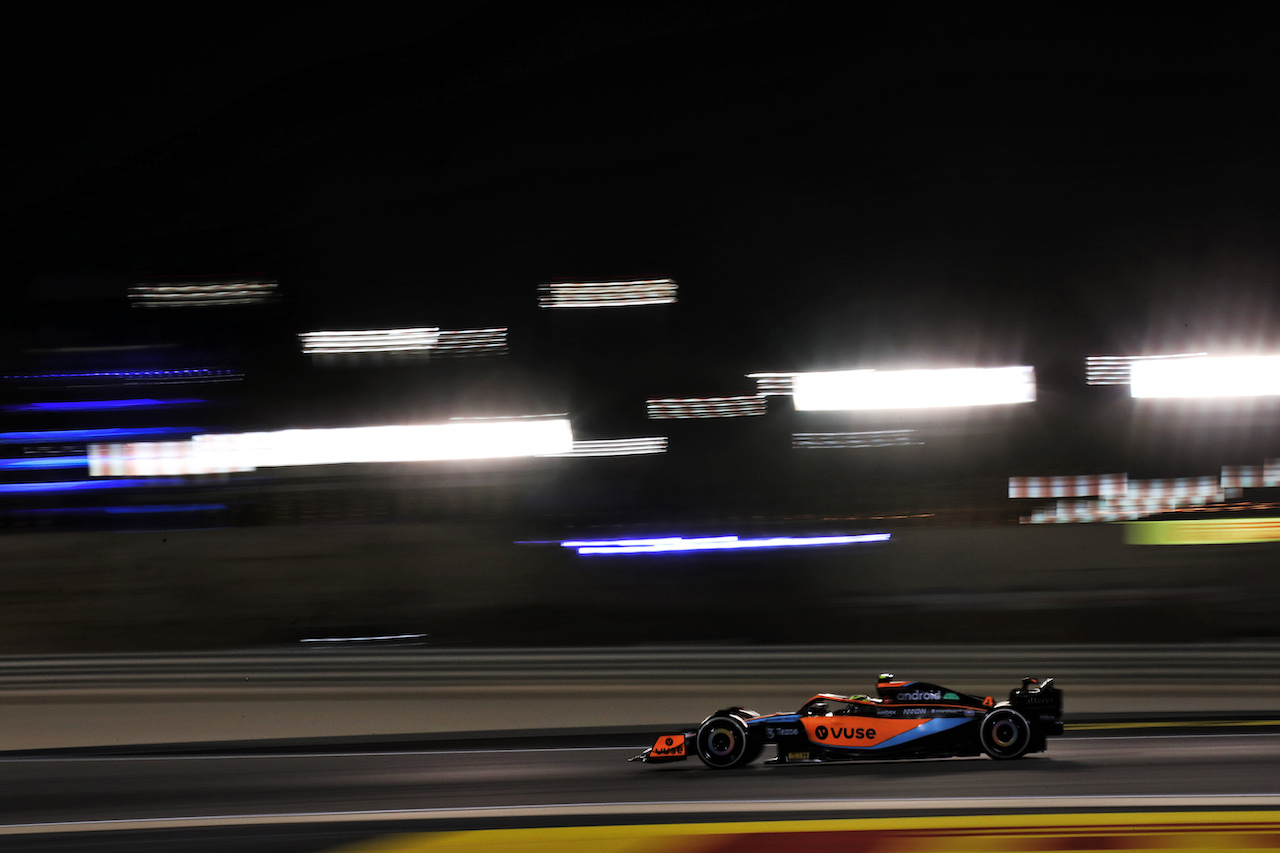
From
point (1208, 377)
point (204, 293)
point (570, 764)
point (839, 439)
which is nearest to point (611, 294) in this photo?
point (839, 439)

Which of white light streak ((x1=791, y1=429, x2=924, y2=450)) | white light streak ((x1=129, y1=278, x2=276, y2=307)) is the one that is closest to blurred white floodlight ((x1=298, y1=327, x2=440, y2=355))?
white light streak ((x1=129, y1=278, x2=276, y2=307))

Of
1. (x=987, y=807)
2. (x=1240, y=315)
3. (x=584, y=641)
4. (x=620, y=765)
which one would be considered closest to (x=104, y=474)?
(x=584, y=641)

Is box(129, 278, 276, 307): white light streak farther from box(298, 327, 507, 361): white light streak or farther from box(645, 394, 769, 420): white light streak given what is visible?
box(645, 394, 769, 420): white light streak

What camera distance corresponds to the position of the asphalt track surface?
5.43 meters

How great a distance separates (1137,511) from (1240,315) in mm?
8164

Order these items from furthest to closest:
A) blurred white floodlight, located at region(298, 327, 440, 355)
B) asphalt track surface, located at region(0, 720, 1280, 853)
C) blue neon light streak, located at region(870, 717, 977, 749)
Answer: blurred white floodlight, located at region(298, 327, 440, 355) → blue neon light streak, located at region(870, 717, 977, 749) → asphalt track surface, located at region(0, 720, 1280, 853)

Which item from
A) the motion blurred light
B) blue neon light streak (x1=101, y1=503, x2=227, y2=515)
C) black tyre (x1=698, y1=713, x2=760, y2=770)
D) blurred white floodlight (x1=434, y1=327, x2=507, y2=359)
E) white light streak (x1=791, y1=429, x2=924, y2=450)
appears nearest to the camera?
black tyre (x1=698, y1=713, x2=760, y2=770)

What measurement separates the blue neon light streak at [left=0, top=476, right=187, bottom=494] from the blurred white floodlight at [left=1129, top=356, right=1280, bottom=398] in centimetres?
2774

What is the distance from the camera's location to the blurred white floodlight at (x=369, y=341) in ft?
112

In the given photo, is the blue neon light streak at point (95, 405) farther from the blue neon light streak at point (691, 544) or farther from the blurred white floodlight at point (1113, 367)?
Result: the blurred white floodlight at point (1113, 367)

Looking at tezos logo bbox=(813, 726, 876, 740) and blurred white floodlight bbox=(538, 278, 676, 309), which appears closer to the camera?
tezos logo bbox=(813, 726, 876, 740)

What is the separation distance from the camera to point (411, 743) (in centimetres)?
807

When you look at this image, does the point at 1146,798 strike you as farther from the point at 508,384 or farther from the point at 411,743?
the point at 508,384

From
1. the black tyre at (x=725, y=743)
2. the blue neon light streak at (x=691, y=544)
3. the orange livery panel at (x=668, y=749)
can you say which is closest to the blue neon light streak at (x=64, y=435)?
the blue neon light streak at (x=691, y=544)
